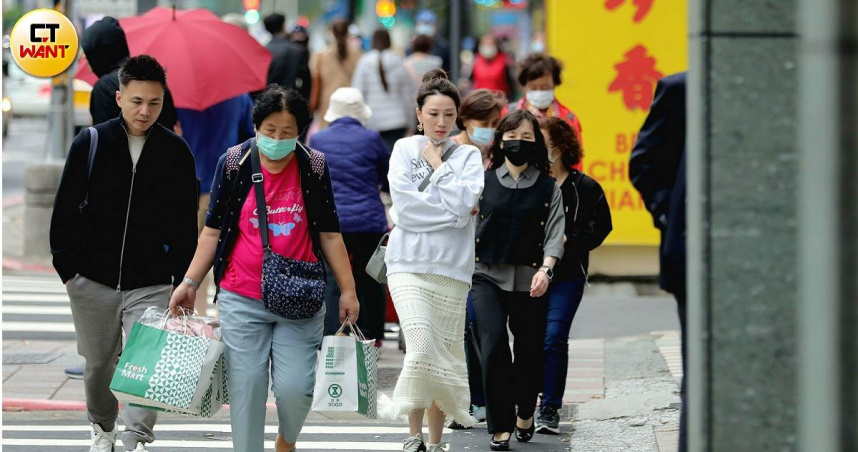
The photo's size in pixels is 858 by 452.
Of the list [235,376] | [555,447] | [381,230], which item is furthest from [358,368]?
[381,230]

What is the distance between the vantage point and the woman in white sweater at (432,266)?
6660 millimetres

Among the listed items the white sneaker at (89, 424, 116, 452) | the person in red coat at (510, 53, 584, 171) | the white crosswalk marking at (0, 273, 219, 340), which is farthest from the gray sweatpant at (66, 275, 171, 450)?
the white crosswalk marking at (0, 273, 219, 340)

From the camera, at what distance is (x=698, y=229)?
13.6 feet

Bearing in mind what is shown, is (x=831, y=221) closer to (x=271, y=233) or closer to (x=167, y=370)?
(x=271, y=233)

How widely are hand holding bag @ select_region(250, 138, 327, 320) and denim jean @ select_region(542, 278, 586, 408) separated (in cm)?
200

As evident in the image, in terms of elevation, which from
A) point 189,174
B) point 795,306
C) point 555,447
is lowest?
point 555,447

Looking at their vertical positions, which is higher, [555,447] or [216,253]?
[216,253]

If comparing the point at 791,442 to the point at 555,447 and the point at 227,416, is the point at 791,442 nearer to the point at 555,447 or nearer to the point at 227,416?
the point at 555,447

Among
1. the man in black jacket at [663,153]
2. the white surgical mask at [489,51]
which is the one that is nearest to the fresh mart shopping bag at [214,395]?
the man in black jacket at [663,153]

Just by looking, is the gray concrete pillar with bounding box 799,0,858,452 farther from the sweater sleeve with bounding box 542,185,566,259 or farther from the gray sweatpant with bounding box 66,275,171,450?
the sweater sleeve with bounding box 542,185,566,259

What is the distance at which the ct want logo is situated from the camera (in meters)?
9.78

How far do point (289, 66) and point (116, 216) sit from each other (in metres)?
8.37

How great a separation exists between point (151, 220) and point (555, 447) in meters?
2.36

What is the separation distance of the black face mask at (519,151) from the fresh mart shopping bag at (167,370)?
6.61 ft
